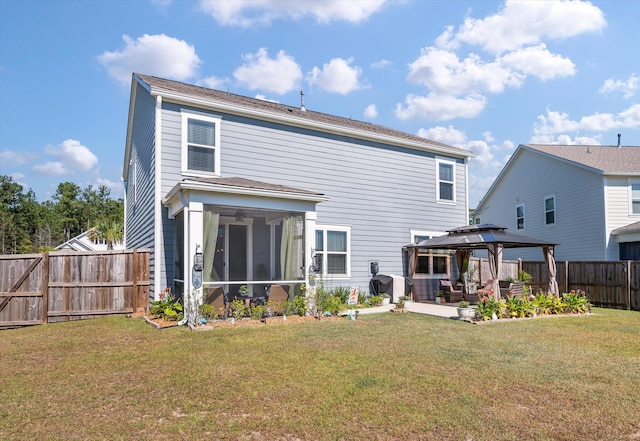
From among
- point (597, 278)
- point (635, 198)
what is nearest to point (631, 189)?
point (635, 198)

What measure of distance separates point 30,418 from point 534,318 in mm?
10260

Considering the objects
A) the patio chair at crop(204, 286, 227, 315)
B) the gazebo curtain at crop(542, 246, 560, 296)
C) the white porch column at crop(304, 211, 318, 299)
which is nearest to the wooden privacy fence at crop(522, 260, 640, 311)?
the gazebo curtain at crop(542, 246, 560, 296)

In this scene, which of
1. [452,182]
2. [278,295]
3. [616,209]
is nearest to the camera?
[278,295]

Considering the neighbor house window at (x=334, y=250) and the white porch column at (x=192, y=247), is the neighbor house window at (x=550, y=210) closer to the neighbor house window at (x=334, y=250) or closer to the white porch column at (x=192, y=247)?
the neighbor house window at (x=334, y=250)

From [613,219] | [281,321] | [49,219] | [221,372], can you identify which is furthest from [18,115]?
[613,219]

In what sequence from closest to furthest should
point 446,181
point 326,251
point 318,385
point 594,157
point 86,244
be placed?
point 318,385 < point 326,251 < point 446,181 < point 594,157 < point 86,244

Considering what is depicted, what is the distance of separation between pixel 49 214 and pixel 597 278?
6304cm

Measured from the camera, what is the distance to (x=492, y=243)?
1162cm

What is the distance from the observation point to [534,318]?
10.4m

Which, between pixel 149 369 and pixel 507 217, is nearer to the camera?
pixel 149 369

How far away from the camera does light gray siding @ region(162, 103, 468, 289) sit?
463 inches

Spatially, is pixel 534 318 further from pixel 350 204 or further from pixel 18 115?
pixel 18 115

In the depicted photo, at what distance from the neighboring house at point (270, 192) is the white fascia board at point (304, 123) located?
32 millimetres

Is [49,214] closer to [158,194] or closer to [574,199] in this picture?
[158,194]
